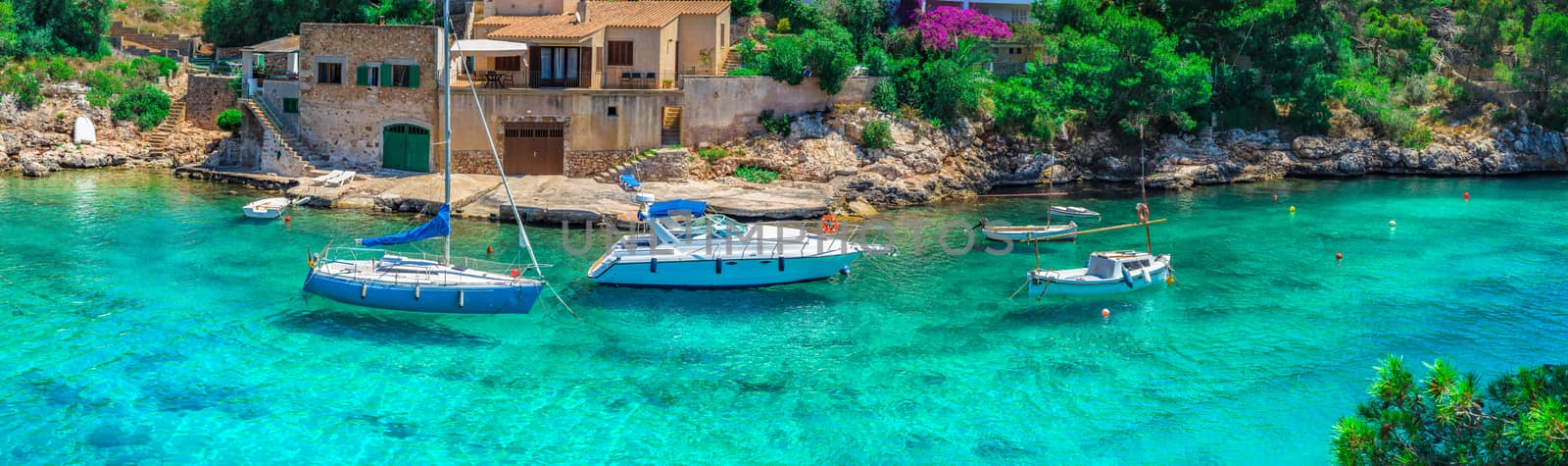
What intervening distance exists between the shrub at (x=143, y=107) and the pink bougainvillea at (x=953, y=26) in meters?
34.3

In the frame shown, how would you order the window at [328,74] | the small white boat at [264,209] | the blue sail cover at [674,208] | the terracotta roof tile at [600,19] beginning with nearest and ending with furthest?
the blue sail cover at [674,208], the small white boat at [264,209], the terracotta roof tile at [600,19], the window at [328,74]

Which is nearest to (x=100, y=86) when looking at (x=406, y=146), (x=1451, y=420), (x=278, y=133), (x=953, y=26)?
(x=278, y=133)

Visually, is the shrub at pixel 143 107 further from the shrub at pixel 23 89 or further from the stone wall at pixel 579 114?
the stone wall at pixel 579 114

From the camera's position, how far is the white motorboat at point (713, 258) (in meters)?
33.1

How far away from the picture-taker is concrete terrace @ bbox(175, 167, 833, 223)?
42.7 m

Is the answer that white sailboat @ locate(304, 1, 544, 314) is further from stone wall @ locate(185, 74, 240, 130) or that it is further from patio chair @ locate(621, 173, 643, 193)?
stone wall @ locate(185, 74, 240, 130)

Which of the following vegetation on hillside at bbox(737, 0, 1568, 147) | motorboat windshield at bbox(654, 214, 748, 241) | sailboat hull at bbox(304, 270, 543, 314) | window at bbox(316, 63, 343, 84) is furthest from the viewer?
vegetation on hillside at bbox(737, 0, 1568, 147)

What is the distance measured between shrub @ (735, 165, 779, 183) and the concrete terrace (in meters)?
0.67

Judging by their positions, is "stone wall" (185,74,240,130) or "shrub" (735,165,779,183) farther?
"stone wall" (185,74,240,130)

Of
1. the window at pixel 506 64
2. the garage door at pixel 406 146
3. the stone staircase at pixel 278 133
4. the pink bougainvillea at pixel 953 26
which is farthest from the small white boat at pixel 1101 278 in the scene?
the stone staircase at pixel 278 133

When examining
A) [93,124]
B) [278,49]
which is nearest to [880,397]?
[278,49]

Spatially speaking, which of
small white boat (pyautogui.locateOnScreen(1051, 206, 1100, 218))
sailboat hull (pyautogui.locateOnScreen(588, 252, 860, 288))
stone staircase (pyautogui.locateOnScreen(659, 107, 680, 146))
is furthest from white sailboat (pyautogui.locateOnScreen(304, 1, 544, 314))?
small white boat (pyautogui.locateOnScreen(1051, 206, 1100, 218))

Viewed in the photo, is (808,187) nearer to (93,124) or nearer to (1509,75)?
(93,124)

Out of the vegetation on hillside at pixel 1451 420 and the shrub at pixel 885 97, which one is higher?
the shrub at pixel 885 97
